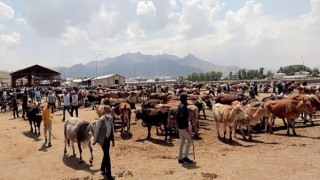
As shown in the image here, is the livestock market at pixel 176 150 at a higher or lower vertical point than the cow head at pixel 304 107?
lower

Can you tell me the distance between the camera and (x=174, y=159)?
1206 centimetres

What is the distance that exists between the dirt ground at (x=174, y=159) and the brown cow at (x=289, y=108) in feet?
2.82

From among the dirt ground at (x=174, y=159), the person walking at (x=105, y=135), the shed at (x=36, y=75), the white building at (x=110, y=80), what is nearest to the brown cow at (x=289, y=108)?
the dirt ground at (x=174, y=159)

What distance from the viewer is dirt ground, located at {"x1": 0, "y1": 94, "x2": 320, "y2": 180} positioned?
1024 centimetres

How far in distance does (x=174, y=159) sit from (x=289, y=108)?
7.85m

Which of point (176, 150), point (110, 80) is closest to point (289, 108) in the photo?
point (176, 150)

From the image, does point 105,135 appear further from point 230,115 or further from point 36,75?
point 36,75

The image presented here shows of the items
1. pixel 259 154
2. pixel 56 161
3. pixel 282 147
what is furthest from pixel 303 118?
pixel 56 161

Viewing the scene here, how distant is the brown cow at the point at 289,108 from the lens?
1684cm

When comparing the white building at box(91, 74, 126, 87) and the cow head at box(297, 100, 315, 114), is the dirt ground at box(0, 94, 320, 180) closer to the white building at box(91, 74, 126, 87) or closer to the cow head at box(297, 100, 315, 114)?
the cow head at box(297, 100, 315, 114)

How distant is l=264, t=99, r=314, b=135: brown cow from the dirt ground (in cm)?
86

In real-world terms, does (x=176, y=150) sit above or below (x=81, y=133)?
below

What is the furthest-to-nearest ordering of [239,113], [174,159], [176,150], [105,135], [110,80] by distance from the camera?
[110,80] < [239,113] < [176,150] < [174,159] < [105,135]

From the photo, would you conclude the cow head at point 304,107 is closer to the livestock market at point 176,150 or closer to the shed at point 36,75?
the livestock market at point 176,150
